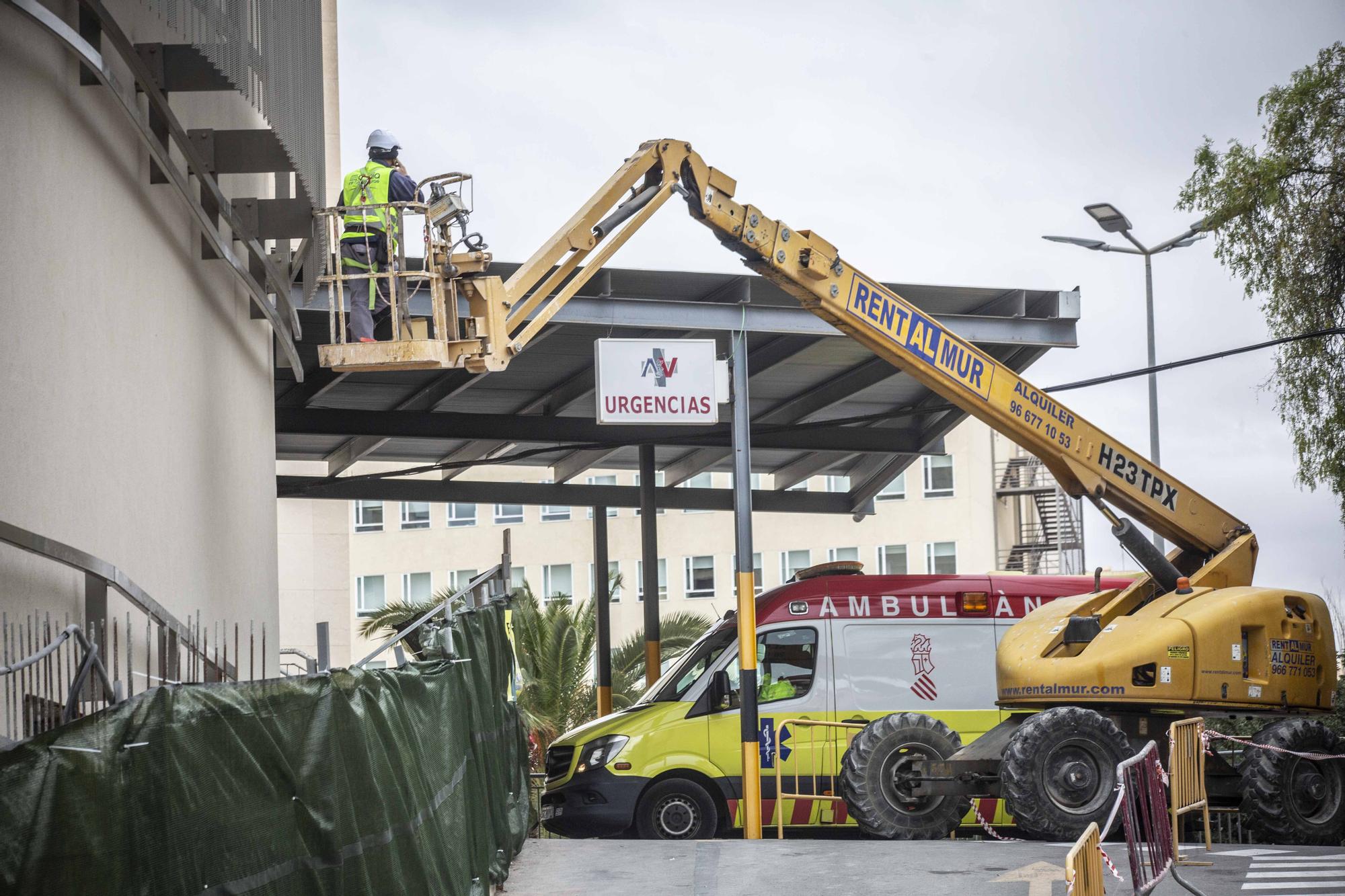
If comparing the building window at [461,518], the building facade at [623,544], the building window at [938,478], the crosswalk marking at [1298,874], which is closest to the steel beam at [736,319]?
the crosswalk marking at [1298,874]

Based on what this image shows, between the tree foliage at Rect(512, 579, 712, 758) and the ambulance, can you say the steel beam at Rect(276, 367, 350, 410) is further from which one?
the tree foliage at Rect(512, 579, 712, 758)

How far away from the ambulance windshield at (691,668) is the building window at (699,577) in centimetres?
3607

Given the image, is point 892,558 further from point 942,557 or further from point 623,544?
point 623,544

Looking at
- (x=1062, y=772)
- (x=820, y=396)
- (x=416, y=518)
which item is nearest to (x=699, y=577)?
(x=416, y=518)

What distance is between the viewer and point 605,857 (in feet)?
39.6

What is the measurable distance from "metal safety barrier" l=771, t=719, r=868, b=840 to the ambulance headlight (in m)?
1.57

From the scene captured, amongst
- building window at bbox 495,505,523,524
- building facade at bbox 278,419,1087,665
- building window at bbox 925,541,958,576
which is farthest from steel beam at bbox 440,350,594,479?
building window at bbox 495,505,523,524

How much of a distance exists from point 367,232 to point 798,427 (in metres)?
10.2

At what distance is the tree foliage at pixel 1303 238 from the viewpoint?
2145cm

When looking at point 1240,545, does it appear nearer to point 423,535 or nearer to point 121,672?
point 121,672

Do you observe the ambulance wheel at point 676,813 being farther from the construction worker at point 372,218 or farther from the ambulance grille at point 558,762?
the construction worker at point 372,218

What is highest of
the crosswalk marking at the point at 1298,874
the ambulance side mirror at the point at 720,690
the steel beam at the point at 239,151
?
the steel beam at the point at 239,151

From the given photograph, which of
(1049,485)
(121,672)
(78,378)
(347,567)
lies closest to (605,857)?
(121,672)

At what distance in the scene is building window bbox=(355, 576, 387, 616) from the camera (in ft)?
180
